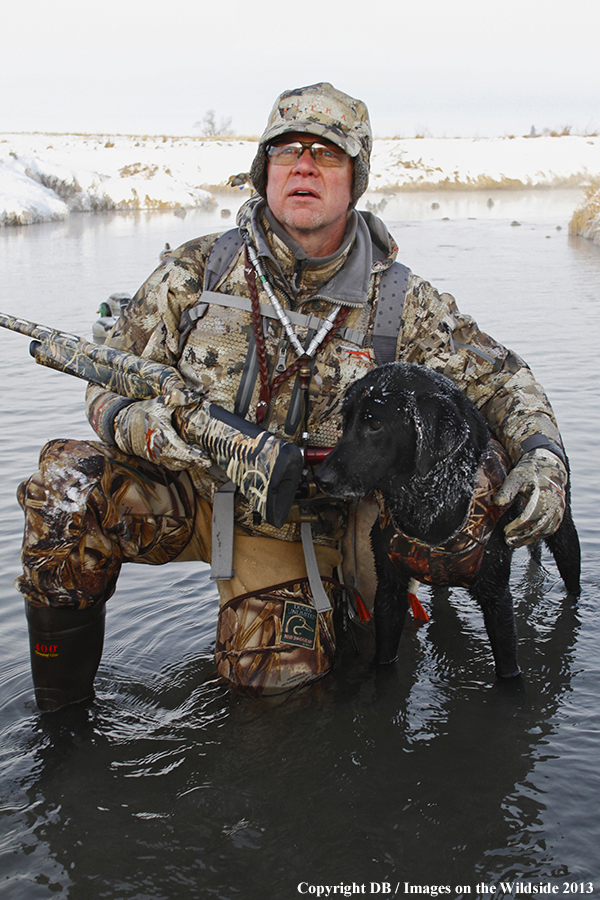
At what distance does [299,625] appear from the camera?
10.8 feet

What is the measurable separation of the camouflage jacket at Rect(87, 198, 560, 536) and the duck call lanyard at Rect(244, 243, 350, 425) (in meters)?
0.03

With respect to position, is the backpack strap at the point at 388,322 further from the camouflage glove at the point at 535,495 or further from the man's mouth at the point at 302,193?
the camouflage glove at the point at 535,495

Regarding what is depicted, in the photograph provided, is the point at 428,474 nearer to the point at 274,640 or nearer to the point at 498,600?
the point at 498,600

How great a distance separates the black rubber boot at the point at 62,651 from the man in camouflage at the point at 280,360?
0.03 feet

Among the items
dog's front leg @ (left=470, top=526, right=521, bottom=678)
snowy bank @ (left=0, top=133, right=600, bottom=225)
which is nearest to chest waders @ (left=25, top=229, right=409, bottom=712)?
dog's front leg @ (left=470, top=526, right=521, bottom=678)

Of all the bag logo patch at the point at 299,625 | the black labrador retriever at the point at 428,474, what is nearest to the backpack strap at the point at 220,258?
the black labrador retriever at the point at 428,474

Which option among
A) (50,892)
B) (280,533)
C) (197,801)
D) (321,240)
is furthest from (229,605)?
(321,240)

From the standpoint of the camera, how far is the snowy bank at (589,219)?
19.6 metres

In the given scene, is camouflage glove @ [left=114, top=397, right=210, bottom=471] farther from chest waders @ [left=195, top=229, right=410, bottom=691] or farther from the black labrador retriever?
the black labrador retriever

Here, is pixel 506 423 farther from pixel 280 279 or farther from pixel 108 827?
pixel 108 827

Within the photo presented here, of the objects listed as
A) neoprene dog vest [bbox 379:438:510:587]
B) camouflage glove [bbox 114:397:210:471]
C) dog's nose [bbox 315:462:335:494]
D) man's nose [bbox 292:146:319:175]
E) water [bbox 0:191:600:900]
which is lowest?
water [bbox 0:191:600:900]

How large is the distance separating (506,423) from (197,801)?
6.06 ft

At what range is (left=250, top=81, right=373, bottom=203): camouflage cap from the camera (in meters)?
3.21

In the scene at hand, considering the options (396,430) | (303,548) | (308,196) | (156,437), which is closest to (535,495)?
(396,430)
